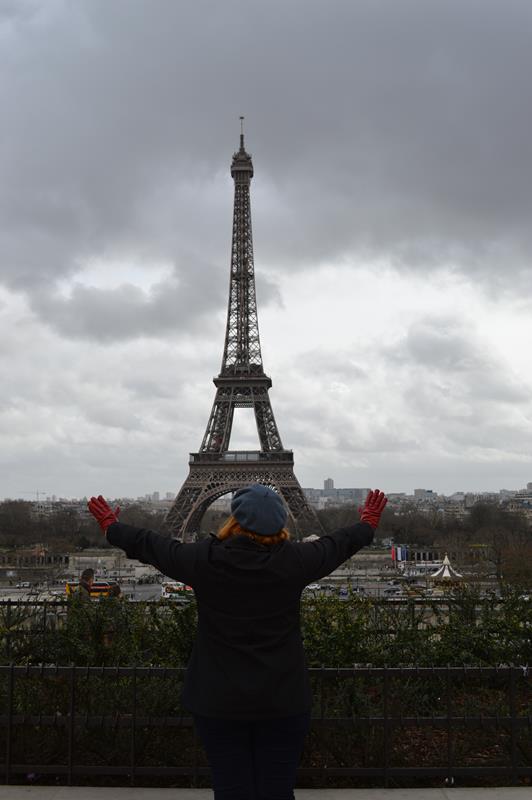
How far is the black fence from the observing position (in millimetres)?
5246

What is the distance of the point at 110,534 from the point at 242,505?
73 cm

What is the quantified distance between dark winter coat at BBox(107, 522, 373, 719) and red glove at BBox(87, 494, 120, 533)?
574mm

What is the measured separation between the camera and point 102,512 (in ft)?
13.9

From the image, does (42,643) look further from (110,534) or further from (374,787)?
(110,534)

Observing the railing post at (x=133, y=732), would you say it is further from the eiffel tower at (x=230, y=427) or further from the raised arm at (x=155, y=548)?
the eiffel tower at (x=230, y=427)

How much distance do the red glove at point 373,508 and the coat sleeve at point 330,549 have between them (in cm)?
7

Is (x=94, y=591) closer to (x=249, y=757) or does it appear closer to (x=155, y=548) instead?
(x=155, y=548)

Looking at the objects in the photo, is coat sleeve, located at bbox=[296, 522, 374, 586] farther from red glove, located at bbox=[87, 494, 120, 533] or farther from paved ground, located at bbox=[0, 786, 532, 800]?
paved ground, located at bbox=[0, 786, 532, 800]

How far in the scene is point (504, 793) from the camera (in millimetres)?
5195

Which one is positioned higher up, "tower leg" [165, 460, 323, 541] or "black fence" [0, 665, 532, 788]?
"tower leg" [165, 460, 323, 541]

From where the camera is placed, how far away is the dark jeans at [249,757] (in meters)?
3.53

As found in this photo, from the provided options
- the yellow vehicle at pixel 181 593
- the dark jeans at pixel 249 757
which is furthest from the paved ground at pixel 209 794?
the dark jeans at pixel 249 757

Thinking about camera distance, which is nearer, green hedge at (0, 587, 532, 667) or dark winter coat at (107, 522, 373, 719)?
dark winter coat at (107, 522, 373, 719)

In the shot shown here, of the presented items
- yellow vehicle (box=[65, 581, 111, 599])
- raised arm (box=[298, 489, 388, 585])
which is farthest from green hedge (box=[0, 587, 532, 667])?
raised arm (box=[298, 489, 388, 585])
